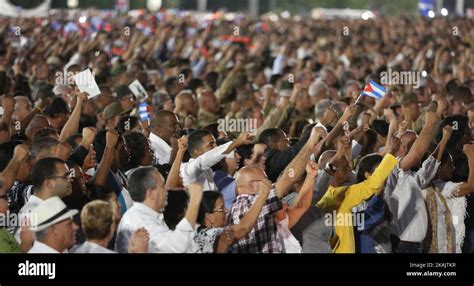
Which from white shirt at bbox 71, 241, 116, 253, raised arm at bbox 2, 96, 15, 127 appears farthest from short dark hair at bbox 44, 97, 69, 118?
white shirt at bbox 71, 241, 116, 253

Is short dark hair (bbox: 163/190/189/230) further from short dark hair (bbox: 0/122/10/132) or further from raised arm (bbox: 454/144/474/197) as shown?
short dark hair (bbox: 0/122/10/132)

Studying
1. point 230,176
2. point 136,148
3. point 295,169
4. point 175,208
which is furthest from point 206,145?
point 175,208

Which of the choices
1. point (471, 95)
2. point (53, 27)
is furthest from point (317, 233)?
point (53, 27)

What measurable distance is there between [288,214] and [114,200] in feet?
3.61

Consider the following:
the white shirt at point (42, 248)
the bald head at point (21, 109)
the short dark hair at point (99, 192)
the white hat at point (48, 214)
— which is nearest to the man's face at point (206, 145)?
the short dark hair at point (99, 192)

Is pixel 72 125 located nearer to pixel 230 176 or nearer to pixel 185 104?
pixel 230 176

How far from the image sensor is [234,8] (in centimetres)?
7994

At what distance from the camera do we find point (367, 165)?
9.75 meters

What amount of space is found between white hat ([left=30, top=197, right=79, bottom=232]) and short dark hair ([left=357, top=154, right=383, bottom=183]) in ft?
8.33

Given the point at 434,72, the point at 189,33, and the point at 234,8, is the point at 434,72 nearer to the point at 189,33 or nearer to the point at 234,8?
the point at 189,33

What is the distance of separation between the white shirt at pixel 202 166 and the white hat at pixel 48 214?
5.81ft

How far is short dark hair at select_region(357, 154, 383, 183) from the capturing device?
971 centimetres

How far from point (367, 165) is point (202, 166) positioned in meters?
1.14

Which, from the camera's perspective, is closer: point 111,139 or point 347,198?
point 347,198
